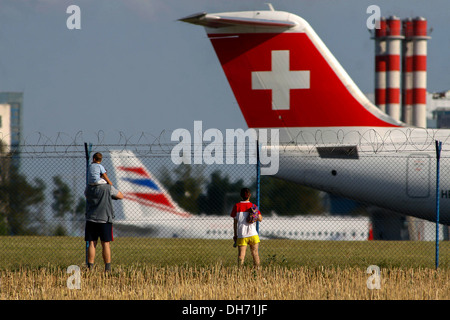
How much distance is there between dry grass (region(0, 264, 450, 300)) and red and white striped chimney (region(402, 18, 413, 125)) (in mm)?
Result: 52794

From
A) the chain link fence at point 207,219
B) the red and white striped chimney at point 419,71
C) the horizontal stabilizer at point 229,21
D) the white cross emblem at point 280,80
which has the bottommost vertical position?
the chain link fence at point 207,219

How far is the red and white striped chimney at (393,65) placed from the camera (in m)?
62.8

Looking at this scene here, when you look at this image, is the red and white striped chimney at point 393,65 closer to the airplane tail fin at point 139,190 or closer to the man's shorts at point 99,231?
the airplane tail fin at point 139,190

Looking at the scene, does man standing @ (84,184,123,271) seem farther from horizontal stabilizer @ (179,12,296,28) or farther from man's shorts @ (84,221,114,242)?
horizontal stabilizer @ (179,12,296,28)

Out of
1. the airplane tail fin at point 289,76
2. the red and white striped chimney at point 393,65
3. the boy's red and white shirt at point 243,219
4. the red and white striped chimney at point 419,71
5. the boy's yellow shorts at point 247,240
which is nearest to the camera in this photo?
the boy's red and white shirt at point 243,219

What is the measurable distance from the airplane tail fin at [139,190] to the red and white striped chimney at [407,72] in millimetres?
34969

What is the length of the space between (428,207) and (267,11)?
261 inches

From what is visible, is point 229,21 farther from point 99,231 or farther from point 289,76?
point 99,231

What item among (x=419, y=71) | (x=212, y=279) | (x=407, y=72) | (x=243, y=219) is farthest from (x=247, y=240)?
(x=407, y=72)

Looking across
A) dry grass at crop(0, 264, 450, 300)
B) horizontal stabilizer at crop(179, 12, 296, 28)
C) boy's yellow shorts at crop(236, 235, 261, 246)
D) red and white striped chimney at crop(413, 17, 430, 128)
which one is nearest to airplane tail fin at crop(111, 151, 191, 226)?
horizontal stabilizer at crop(179, 12, 296, 28)

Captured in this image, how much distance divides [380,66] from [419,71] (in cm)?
349

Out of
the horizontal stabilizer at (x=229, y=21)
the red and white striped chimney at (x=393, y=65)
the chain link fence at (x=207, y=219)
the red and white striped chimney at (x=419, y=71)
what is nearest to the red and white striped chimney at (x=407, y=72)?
the red and white striped chimney at (x=419, y=71)

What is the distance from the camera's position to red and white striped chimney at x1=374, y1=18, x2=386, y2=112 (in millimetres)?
63938

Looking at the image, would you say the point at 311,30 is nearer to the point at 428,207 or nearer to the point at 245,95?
the point at 245,95
